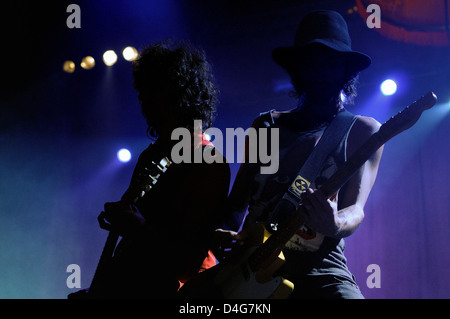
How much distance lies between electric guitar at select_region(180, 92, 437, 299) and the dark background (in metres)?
3.58

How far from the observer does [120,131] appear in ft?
20.4

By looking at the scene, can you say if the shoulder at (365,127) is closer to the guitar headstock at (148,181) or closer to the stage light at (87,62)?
the guitar headstock at (148,181)

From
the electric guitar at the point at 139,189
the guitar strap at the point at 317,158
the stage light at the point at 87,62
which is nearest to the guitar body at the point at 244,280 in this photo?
the guitar strap at the point at 317,158

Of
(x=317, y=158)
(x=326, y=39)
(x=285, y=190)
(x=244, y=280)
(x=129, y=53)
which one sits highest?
(x=129, y=53)

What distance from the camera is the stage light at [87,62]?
228 inches

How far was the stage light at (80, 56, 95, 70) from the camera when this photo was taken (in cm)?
579

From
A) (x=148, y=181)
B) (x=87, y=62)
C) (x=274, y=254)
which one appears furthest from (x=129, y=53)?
(x=274, y=254)

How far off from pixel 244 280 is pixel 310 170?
623 millimetres

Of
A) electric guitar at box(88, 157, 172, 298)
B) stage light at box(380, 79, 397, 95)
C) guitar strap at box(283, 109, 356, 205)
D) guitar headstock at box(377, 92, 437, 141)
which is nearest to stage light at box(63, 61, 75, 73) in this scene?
electric guitar at box(88, 157, 172, 298)

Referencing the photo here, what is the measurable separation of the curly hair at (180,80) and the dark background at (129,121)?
9.37ft

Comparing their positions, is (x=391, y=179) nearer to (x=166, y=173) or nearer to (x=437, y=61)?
(x=437, y=61)

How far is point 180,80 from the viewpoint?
261cm

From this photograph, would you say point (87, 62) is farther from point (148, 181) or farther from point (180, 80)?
point (148, 181)
